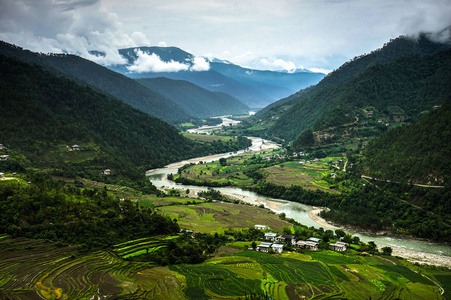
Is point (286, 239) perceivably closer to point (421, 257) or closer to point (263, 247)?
point (263, 247)

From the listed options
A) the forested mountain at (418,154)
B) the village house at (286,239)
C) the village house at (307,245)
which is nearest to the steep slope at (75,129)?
the village house at (286,239)

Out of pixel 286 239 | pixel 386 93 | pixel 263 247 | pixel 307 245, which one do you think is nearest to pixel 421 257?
pixel 307 245

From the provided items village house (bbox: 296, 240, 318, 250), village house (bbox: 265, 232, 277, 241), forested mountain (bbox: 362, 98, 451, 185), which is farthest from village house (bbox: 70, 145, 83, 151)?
forested mountain (bbox: 362, 98, 451, 185)

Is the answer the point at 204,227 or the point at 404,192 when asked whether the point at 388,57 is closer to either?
the point at 404,192

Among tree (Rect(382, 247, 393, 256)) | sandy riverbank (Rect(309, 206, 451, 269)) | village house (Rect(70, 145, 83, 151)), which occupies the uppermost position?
village house (Rect(70, 145, 83, 151))

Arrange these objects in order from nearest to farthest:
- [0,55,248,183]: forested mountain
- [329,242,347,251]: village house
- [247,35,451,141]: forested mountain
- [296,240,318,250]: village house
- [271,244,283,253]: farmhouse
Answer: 1. [271,244,283,253]: farmhouse
2. [329,242,347,251]: village house
3. [296,240,318,250]: village house
4. [0,55,248,183]: forested mountain
5. [247,35,451,141]: forested mountain

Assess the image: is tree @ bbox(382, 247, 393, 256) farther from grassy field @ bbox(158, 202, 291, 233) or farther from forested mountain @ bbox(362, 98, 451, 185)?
forested mountain @ bbox(362, 98, 451, 185)

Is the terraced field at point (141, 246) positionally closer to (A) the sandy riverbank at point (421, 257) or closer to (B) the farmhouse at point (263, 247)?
(B) the farmhouse at point (263, 247)
